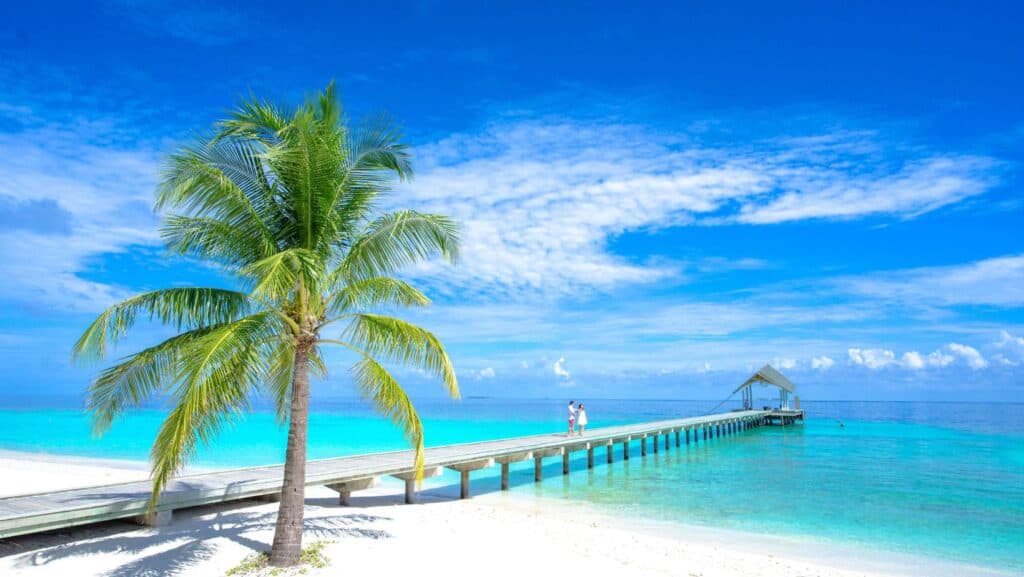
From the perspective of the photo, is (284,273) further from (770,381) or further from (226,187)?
(770,381)

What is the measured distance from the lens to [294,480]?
23.4 ft

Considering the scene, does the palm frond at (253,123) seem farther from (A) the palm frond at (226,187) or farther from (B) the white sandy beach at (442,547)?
(B) the white sandy beach at (442,547)

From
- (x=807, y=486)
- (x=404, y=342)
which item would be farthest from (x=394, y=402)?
(x=807, y=486)

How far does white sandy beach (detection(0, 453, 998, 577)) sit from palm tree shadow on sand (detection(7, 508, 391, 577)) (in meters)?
0.01

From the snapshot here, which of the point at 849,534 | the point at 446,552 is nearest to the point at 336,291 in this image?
the point at 446,552

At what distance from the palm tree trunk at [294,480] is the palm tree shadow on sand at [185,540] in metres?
0.88

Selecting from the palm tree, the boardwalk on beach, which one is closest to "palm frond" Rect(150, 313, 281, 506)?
the palm tree

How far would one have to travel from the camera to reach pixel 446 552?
8602mm

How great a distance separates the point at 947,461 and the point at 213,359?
28854 mm

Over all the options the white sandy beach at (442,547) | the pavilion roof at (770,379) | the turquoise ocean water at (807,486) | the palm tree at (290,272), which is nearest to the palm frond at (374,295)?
the palm tree at (290,272)

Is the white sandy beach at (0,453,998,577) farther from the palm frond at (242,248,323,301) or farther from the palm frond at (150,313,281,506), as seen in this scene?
the palm frond at (242,248,323,301)

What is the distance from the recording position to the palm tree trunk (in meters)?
7.11

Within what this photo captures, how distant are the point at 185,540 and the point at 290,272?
4075mm

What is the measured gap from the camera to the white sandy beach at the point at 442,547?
741 cm
